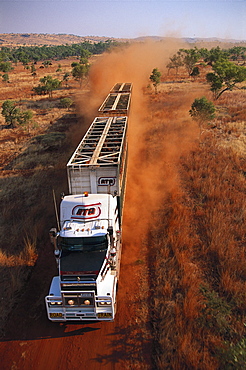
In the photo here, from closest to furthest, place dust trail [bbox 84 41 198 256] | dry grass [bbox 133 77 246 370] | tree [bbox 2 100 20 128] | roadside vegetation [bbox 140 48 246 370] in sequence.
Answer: roadside vegetation [bbox 140 48 246 370] < dry grass [bbox 133 77 246 370] < dust trail [bbox 84 41 198 256] < tree [bbox 2 100 20 128]

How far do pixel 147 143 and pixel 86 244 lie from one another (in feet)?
50.5

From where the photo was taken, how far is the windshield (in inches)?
344

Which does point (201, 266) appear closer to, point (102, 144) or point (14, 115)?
point (102, 144)

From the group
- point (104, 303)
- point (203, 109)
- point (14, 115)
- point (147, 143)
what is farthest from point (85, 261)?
point (14, 115)

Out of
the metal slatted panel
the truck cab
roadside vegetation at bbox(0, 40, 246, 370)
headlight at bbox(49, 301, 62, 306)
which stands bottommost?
roadside vegetation at bbox(0, 40, 246, 370)

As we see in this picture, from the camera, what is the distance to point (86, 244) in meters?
8.77

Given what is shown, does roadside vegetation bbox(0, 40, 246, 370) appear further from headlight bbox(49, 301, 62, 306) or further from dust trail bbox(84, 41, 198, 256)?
headlight bbox(49, 301, 62, 306)

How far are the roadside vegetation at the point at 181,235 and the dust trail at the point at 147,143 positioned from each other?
30cm

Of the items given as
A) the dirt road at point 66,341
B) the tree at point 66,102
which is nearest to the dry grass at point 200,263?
the dirt road at point 66,341

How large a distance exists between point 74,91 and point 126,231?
4159 cm

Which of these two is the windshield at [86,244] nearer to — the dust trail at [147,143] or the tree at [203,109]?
the dust trail at [147,143]

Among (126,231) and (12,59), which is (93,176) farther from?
(12,59)

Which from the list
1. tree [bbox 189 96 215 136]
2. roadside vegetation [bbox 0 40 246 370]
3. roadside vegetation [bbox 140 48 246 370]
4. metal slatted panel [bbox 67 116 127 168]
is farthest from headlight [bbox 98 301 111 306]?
tree [bbox 189 96 215 136]

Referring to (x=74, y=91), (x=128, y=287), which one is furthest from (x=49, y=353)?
(x=74, y=91)
